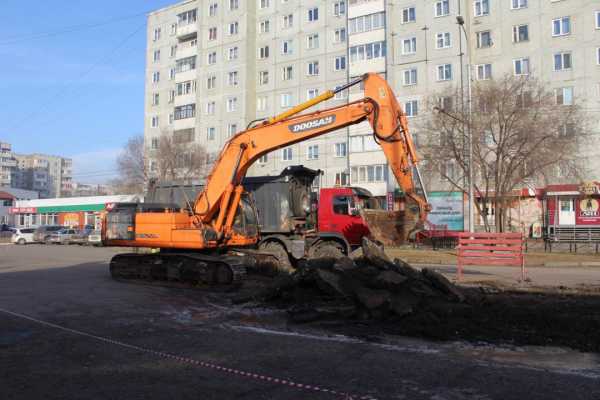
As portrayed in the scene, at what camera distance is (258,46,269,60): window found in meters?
52.4

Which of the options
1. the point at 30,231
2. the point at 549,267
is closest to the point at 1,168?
the point at 30,231

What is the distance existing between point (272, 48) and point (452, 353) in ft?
161

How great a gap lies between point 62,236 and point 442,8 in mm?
38328

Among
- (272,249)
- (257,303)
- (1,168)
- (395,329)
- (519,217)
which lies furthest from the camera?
(1,168)

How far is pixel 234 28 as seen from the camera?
53.5 meters

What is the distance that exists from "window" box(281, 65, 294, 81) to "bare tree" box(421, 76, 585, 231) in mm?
22244

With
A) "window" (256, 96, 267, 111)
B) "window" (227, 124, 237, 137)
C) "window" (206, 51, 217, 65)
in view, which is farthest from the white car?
"window" (206, 51, 217, 65)

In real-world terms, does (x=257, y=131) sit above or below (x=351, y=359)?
above

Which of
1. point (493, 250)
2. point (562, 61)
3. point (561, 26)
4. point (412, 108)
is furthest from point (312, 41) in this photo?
point (493, 250)

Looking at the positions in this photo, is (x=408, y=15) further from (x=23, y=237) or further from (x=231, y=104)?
(x=23, y=237)

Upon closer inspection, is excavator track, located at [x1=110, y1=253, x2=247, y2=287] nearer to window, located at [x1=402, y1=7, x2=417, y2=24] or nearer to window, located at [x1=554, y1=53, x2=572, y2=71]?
window, located at [x1=554, y1=53, x2=572, y2=71]

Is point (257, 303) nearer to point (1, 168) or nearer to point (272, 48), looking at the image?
point (272, 48)

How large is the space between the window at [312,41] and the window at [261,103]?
723 centimetres

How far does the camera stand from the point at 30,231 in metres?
Answer: 43.3
